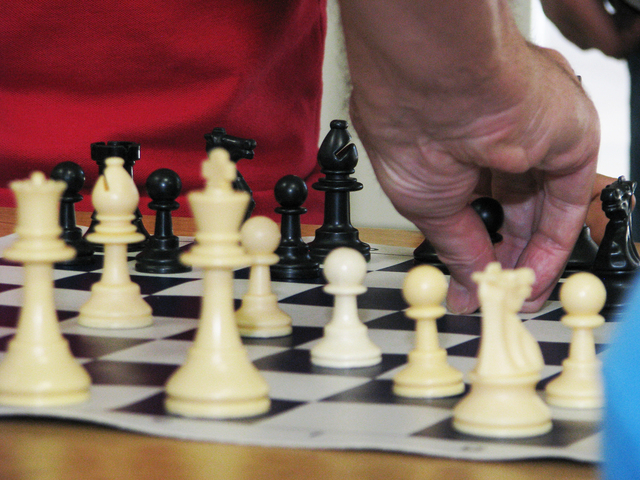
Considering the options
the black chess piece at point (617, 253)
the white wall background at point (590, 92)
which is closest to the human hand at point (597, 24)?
the white wall background at point (590, 92)

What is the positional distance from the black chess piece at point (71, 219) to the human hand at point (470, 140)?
2.16 ft

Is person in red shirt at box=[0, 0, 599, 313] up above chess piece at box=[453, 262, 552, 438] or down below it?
above

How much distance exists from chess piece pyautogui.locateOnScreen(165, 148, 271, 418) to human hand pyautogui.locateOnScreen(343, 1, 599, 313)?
12.4 inches

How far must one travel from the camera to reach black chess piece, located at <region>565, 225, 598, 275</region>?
150 cm

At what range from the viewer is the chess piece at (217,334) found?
2.39ft

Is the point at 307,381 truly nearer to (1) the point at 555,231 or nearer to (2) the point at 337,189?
(1) the point at 555,231

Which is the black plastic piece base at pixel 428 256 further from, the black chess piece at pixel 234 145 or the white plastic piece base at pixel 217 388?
the white plastic piece base at pixel 217 388

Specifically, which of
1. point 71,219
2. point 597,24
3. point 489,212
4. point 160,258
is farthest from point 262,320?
point 597,24

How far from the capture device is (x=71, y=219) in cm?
166

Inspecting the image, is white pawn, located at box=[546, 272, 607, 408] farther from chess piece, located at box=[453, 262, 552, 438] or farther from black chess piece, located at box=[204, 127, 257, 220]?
black chess piece, located at box=[204, 127, 257, 220]

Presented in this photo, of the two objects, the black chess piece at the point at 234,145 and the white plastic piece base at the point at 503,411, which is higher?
the black chess piece at the point at 234,145

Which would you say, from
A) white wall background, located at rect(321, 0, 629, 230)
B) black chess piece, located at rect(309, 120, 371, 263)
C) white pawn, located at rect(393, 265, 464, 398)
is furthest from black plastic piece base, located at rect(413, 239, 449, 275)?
white wall background, located at rect(321, 0, 629, 230)

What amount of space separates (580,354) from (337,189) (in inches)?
35.7

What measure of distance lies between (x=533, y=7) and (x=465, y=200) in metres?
1.83
